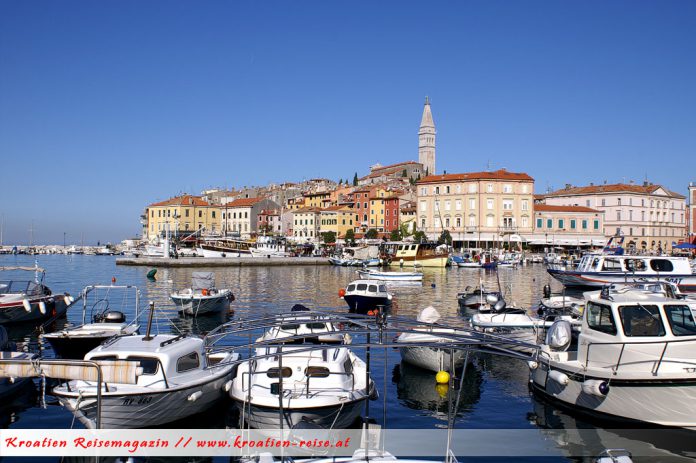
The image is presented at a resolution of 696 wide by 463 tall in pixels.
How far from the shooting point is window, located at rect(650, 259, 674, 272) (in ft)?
136

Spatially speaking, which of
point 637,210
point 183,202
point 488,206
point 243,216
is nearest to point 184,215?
point 183,202

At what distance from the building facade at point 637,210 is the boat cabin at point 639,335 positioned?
104210mm

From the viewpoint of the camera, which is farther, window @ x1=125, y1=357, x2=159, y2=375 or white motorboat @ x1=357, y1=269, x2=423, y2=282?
white motorboat @ x1=357, y1=269, x2=423, y2=282

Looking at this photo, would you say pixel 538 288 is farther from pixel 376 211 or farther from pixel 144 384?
pixel 376 211

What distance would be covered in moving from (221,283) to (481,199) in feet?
200

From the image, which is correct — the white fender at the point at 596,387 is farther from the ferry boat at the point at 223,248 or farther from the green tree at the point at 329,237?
the green tree at the point at 329,237

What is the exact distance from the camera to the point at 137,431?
12016mm

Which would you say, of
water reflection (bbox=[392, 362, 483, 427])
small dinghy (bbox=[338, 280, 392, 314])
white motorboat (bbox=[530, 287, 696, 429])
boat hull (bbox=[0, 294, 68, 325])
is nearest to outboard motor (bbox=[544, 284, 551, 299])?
small dinghy (bbox=[338, 280, 392, 314])

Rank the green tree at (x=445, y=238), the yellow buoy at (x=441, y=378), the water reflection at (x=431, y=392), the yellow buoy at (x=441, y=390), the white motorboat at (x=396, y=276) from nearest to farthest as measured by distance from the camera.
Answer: the water reflection at (x=431, y=392), the yellow buoy at (x=441, y=390), the yellow buoy at (x=441, y=378), the white motorboat at (x=396, y=276), the green tree at (x=445, y=238)

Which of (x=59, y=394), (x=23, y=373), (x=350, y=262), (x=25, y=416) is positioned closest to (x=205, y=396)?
(x=59, y=394)

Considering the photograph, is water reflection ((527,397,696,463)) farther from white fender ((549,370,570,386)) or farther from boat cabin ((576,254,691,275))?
boat cabin ((576,254,691,275))

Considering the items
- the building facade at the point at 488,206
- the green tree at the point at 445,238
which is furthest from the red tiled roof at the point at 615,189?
the green tree at the point at 445,238

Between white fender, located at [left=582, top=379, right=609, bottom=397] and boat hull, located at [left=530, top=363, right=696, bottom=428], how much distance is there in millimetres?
180

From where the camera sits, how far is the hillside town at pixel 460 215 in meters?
105
